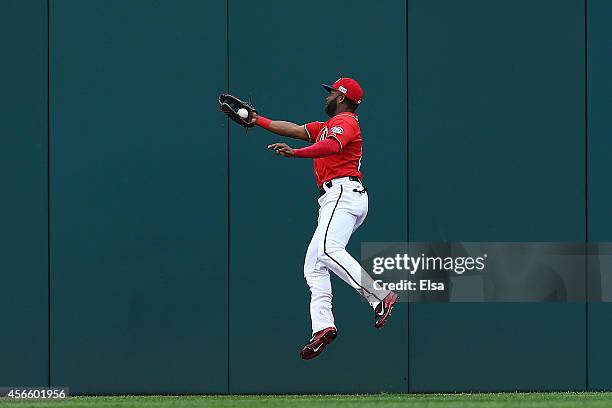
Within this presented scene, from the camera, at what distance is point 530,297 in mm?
11461

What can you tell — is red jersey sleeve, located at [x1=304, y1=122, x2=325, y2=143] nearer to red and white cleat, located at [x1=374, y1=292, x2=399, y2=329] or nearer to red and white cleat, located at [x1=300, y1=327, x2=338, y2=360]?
red and white cleat, located at [x1=374, y1=292, x2=399, y2=329]

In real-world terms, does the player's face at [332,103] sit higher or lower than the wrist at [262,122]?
higher

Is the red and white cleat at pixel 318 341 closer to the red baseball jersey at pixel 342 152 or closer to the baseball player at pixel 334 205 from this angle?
the baseball player at pixel 334 205

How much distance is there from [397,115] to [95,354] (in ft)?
11.4

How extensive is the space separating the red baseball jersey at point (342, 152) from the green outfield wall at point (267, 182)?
3.80ft

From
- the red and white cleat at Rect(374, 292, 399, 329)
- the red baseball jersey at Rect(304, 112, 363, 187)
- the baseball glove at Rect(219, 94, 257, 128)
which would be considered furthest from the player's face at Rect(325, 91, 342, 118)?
the red and white cleat at Rect(374, 292, 399, 329)

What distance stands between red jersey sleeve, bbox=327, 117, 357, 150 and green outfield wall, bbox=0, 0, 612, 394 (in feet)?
4.59

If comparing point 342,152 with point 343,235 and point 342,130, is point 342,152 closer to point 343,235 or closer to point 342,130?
point 342,130

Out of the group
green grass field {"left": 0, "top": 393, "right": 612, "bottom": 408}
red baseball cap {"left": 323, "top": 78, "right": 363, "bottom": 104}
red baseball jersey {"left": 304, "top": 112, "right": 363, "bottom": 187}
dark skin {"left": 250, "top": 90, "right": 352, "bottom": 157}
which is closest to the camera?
green grass field {"left": 0, "top": 393, "right": 612, "bottom": 408}

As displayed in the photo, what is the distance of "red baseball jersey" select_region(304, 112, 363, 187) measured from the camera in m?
9.79

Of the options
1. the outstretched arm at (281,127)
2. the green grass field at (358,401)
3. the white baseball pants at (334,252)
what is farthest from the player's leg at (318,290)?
the outstretched arm at (281,127)

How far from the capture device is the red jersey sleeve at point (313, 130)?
411 inches


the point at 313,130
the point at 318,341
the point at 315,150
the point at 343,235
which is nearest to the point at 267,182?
the point at 313,130

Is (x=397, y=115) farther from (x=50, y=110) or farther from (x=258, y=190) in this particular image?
(x=50, y=110)
